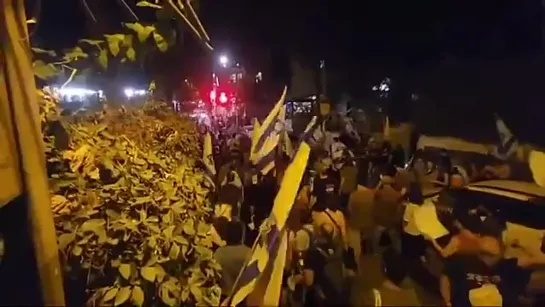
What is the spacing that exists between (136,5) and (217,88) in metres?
0.18

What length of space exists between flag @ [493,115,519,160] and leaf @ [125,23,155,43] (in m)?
0.56

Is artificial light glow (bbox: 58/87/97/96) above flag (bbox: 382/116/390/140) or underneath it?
above

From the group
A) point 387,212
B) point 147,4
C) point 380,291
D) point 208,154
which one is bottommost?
point 380,291

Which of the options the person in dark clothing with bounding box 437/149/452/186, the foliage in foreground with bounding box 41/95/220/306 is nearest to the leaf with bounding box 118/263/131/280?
the foliage in foreground with bounding box 41/95/220/306

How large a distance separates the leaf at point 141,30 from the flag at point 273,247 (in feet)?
0.95

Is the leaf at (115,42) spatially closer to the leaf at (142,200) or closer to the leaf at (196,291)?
the leaf at (142,200)

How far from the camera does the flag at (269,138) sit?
991 mm

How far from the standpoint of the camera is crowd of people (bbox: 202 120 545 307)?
0.97 metres

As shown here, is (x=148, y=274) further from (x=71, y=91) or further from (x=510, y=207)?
(x=510, y=207)

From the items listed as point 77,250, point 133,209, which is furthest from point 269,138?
point 77,250

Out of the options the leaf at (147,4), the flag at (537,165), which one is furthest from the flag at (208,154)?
the flag at (537,165)

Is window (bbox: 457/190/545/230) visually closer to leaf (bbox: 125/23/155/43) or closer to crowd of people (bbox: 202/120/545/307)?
crowd of people (bbox: 202/120/545/307)

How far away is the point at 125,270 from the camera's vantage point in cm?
98

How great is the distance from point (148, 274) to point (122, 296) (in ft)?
0.16
